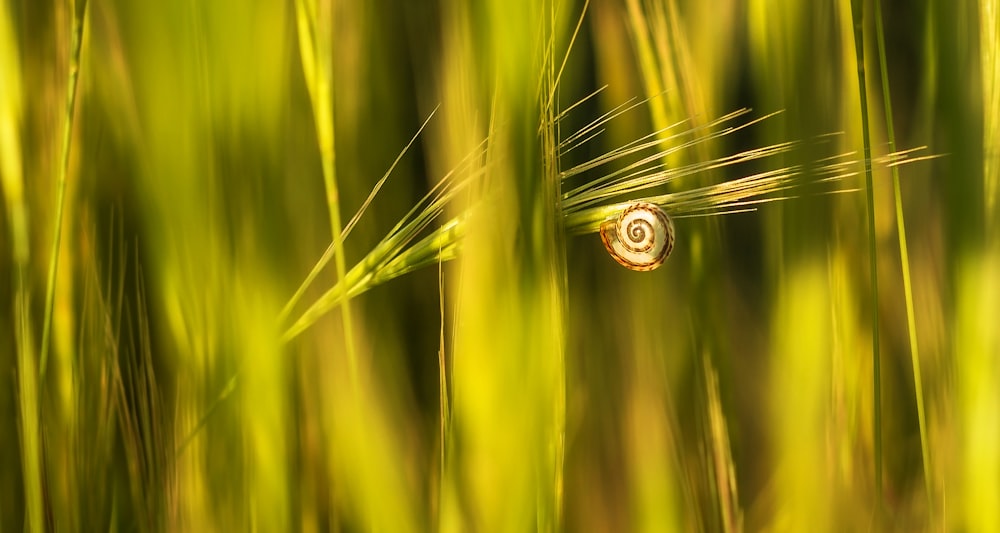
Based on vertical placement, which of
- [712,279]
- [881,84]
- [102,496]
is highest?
[881,84]

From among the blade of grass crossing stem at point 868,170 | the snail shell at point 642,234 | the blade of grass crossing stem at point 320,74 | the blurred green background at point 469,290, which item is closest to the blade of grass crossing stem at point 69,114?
the blurred green background at point 469,290

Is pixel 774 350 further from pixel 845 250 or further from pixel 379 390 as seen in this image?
pixel 379 390

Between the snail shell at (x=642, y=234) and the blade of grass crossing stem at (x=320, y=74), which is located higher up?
the blade of grass crossing stem at (x=320, y=74)

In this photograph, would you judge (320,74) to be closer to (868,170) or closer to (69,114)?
(69,114)

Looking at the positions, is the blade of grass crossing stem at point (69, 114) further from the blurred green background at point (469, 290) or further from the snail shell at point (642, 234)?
the snail shell at point (642, 234)

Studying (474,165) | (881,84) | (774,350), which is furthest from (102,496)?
(881,84)

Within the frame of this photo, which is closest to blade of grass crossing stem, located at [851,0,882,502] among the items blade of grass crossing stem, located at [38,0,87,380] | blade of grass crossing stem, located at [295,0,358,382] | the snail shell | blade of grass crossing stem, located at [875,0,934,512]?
blade of grass crossing stem, located at [875,0,934,512]
